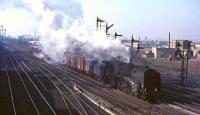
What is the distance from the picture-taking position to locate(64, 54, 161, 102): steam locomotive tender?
90.4 feet

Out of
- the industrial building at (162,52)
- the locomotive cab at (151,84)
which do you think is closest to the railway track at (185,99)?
the locomotive cab at (151,84)

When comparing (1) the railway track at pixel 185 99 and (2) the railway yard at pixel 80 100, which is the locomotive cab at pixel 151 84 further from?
(1) the railway track at pixel 185 99

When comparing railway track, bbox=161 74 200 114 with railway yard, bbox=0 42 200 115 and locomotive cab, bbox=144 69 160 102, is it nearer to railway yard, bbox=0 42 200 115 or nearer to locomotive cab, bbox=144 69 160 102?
railway yard, bbox=0 42 200 115

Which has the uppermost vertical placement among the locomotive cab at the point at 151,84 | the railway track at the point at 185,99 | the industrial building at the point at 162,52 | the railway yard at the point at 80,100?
the industrial building at the point at 162,52

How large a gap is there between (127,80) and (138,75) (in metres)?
1.78

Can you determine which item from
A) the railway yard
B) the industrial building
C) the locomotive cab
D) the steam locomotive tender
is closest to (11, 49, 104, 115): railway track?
the railway yard

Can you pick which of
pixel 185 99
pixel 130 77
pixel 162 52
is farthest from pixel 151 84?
pixel 162 52

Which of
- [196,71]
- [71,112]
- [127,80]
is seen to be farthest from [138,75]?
[196,71]

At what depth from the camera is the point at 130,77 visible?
3031cm

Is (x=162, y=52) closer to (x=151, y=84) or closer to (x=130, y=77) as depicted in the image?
(x=130, y=77)

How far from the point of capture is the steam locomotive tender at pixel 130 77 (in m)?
27.5

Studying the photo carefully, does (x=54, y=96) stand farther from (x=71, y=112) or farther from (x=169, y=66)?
(x=169, y=66)

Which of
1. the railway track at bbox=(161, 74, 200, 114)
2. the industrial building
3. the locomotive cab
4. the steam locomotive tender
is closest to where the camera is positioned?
the railway track at bbox=(161, 74, 200, 114)

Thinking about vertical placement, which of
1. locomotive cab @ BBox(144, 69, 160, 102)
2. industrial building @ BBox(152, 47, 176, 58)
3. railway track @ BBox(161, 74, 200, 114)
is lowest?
railway track @ BBox(161, 74, 200, 114)
